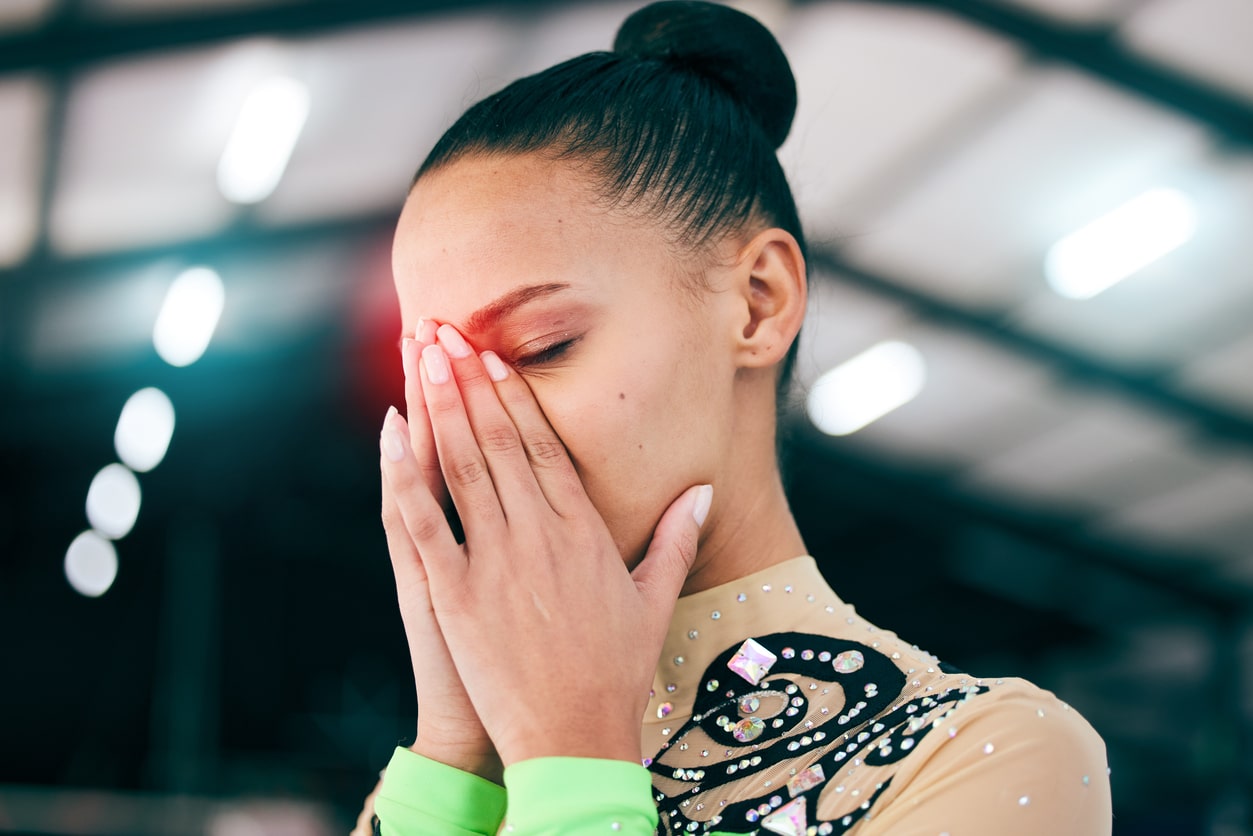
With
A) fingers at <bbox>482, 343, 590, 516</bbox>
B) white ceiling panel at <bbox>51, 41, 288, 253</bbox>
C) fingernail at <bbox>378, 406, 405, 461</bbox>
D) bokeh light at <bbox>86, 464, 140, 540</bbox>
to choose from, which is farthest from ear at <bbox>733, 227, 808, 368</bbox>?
bokeh light at <bbox>86, 464, 140, 540</bbox>

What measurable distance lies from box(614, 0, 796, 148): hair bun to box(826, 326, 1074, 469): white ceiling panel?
7.26 meters

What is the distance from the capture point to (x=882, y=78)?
5781 millimetres

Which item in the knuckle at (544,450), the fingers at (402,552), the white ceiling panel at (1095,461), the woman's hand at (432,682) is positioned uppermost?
the knuckle at (544,450)

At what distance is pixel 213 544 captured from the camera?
10.5m

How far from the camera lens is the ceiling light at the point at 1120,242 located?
20.7 feet

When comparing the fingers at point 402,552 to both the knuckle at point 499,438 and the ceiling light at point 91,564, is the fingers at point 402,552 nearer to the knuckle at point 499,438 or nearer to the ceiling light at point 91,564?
the knuckle at point 499,438

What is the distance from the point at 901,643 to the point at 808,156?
16.5 feet

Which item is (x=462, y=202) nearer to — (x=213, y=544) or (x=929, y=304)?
(x=929, y=304)

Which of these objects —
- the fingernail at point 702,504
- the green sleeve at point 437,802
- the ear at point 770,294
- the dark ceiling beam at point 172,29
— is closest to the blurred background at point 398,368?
the dark ceiling beam at point 172,29

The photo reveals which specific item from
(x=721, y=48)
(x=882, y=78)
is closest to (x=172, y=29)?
(x=882, y=78)

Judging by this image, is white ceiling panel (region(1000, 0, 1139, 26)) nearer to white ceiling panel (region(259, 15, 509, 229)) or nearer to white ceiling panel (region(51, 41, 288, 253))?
white ceiling panel (region(259, 15, 509, 229))

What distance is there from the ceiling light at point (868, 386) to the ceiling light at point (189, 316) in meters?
4.02

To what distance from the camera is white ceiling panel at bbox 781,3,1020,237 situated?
5.48 metres

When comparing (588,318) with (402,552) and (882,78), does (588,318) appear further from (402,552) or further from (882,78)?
(882,78)
